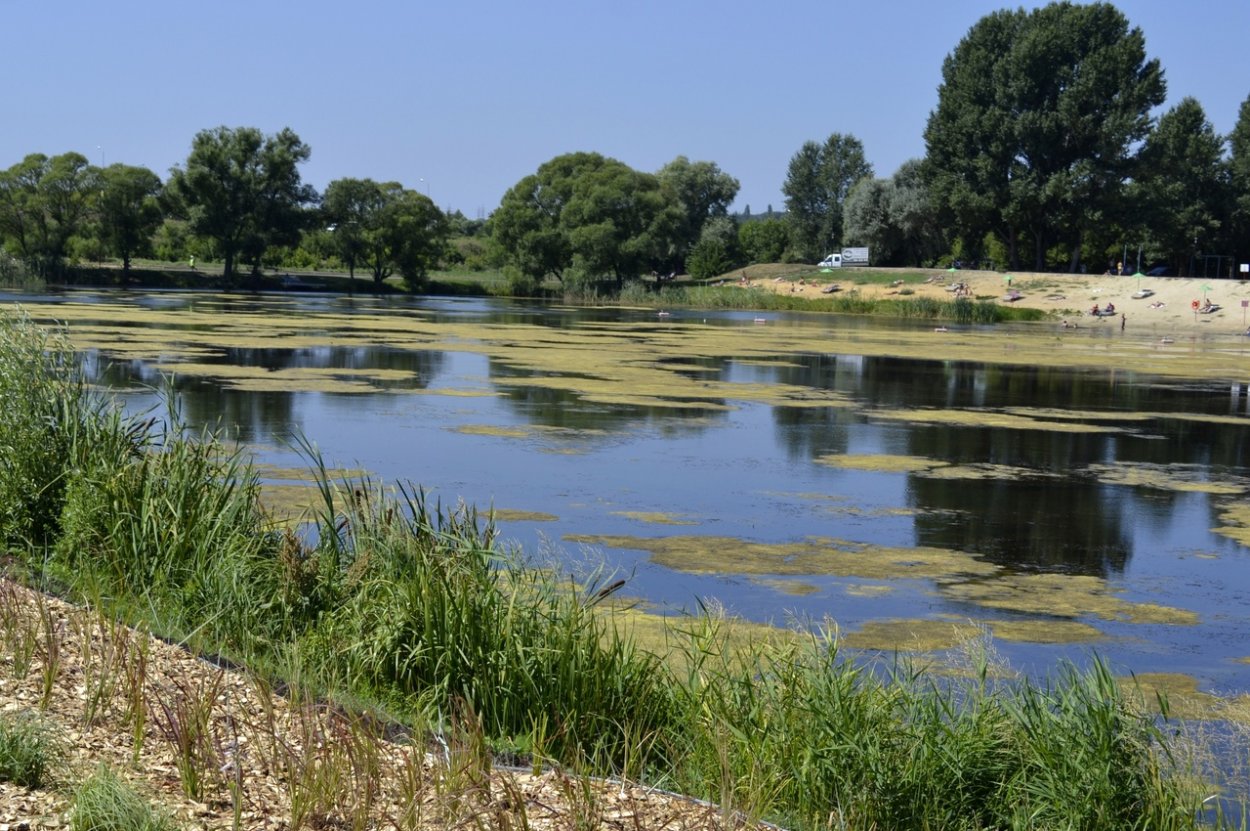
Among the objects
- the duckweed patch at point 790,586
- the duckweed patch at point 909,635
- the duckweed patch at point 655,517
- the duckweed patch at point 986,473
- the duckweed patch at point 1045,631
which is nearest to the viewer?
the duckweed patch at point 909,635

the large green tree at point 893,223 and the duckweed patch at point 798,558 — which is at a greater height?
the large green tree at point 893,223

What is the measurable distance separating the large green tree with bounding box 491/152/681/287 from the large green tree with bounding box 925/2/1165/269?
18.0 m

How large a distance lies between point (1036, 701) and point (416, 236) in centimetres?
8616

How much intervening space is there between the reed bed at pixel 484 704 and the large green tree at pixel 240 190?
79.8 metres

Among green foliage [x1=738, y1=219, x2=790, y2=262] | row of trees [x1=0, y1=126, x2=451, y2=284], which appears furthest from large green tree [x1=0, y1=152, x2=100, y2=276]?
green foliage [x1=738, y1=219, x2=790, y2=262]

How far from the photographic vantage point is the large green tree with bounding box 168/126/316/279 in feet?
279

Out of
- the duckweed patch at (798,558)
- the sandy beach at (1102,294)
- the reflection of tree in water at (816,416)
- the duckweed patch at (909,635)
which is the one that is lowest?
the duckweed patch at (909,635)

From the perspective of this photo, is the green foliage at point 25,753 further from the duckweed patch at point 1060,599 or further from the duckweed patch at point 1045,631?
the duckweed patch at point 1060,599

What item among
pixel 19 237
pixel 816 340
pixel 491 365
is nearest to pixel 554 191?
pixel 19 237

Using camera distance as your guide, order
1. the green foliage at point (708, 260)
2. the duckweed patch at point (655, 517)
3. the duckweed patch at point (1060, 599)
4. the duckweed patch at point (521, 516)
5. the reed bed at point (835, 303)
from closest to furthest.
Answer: the duckweed patch at point (1060, 599) < the duckweed patch at point (521, 516) < the duckweed patch at point (655, 517) < the reed bed at point (835, 303) < the green foliage at point (708, 260)

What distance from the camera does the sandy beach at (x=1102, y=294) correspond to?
6550 cm

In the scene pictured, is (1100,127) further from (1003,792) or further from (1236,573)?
(1003,792)

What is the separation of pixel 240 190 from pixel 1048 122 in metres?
48.4

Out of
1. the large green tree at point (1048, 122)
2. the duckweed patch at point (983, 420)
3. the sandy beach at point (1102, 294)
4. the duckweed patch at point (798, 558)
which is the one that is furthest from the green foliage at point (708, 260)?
the duckweed patch at point (798, 558)
